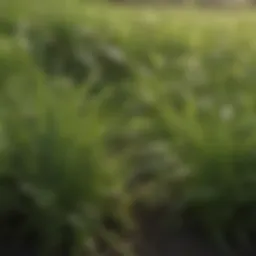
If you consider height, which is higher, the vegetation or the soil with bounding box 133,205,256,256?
the vegetation

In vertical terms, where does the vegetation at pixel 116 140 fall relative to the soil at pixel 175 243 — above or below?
above

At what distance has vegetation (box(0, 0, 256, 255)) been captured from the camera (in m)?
0.72

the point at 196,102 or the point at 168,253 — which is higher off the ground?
the point at 196,102

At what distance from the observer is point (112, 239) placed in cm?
74

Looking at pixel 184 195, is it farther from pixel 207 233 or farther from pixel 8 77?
pixel 8 77

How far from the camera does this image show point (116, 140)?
83cm

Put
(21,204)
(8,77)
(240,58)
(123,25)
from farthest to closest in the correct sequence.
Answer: (123,25) < (240,58) < (8,77) < (21,204)

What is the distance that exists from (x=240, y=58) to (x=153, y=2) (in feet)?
2.05

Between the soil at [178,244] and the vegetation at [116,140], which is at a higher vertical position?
the vegetation at [116,140]

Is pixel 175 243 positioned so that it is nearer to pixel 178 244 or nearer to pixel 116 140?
pixel 178 244

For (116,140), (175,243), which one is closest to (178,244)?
(175,243)

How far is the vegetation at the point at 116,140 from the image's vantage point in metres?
0.72

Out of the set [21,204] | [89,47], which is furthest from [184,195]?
[89,47]

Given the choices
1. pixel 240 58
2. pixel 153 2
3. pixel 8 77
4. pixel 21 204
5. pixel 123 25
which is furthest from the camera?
pixel 153 2
